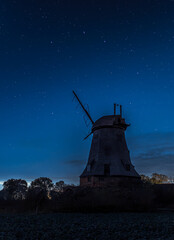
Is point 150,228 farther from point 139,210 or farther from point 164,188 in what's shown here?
point 164,188

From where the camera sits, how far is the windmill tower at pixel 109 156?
2745cm

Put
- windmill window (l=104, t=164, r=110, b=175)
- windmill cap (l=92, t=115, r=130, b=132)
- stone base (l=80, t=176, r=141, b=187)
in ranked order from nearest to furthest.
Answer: stone base (l=80, t=176, r=141, b=187) → windmill window (l=104, t=164, r=110, b=175) → windmill cap (l=92, t=115, r=130, b=132)

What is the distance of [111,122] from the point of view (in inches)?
1192

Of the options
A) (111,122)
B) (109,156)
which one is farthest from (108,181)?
(111,122)

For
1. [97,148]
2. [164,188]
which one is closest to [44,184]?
[97,148]

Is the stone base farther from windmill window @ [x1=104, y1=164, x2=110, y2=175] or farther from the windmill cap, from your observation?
the windmill cap

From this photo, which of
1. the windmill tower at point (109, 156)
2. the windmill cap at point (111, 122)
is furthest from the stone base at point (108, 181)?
the windmill cap at point (111, 122)

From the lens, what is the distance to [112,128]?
30406 millimetres

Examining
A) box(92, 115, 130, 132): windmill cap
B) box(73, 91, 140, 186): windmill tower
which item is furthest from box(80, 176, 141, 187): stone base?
box(92, 115, 130, 132): windmill cap

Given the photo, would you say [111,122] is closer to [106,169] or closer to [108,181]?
[106,169]

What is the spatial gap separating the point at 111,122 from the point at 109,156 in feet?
15.0

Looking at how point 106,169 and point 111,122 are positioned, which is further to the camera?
point 111,122

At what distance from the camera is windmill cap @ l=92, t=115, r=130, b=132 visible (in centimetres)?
3025

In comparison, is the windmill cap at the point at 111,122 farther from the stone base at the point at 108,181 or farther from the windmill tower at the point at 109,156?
the stone base at the point at 108,181
